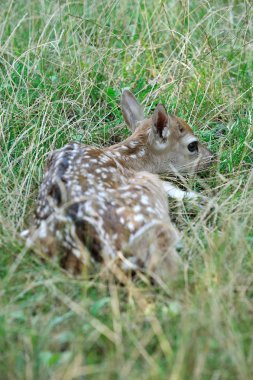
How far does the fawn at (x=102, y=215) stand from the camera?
4.55 metres

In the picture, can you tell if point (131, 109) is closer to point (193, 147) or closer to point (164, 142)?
point (164, 142)

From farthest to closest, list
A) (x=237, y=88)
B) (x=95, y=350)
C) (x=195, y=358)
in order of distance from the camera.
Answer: (x=237, y=88) → (x=95, y=350) → (x=195, y=358)

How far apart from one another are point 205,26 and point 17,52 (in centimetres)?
169

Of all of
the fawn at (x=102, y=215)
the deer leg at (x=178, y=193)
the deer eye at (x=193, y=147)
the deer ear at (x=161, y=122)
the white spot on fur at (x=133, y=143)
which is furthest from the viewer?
the deer eye at (x=193, y=147)

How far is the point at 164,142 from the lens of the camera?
636 centimetres

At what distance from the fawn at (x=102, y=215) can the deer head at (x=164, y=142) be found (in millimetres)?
502

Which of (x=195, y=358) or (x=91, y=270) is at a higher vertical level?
(x=195, y=358)

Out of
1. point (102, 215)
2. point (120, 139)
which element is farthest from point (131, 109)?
point (102, 215)

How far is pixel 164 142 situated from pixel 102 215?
5.93 ft

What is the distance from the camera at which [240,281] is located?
4.43 m

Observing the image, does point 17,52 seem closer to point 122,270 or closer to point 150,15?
point 150,15

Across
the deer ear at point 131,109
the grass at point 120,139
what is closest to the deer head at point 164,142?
the deer ear at point 131,109

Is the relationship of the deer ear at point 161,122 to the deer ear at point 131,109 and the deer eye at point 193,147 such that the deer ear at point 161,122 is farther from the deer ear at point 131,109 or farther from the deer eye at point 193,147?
the deer ear at point 131,109

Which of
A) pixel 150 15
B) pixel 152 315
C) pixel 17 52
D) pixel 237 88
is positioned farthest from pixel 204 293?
pixel 150 15
